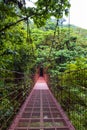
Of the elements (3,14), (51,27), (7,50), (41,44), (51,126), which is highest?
(51,27)

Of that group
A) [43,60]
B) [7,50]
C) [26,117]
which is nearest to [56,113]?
[26,117]

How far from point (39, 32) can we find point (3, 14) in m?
10.8

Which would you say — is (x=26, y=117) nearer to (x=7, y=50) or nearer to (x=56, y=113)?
(x=56, y=113)

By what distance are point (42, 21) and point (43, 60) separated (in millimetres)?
10101

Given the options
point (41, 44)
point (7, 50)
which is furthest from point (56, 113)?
point (41, 44)

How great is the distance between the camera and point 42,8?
3506 millimetres

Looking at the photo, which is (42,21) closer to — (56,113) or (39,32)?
(56,113)

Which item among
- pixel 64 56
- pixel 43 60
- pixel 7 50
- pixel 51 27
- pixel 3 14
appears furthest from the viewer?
pixel 51 27

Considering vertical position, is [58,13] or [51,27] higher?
[51,27]

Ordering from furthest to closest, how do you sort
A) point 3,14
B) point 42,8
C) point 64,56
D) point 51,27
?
point 51,27 < point 64,56 < point 42,8 < point 3,14

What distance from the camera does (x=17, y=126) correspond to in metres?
2.76

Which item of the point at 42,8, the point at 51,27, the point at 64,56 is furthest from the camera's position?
the point at 51,27

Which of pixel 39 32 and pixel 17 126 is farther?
pixel 39 32

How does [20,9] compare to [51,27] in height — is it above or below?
below
